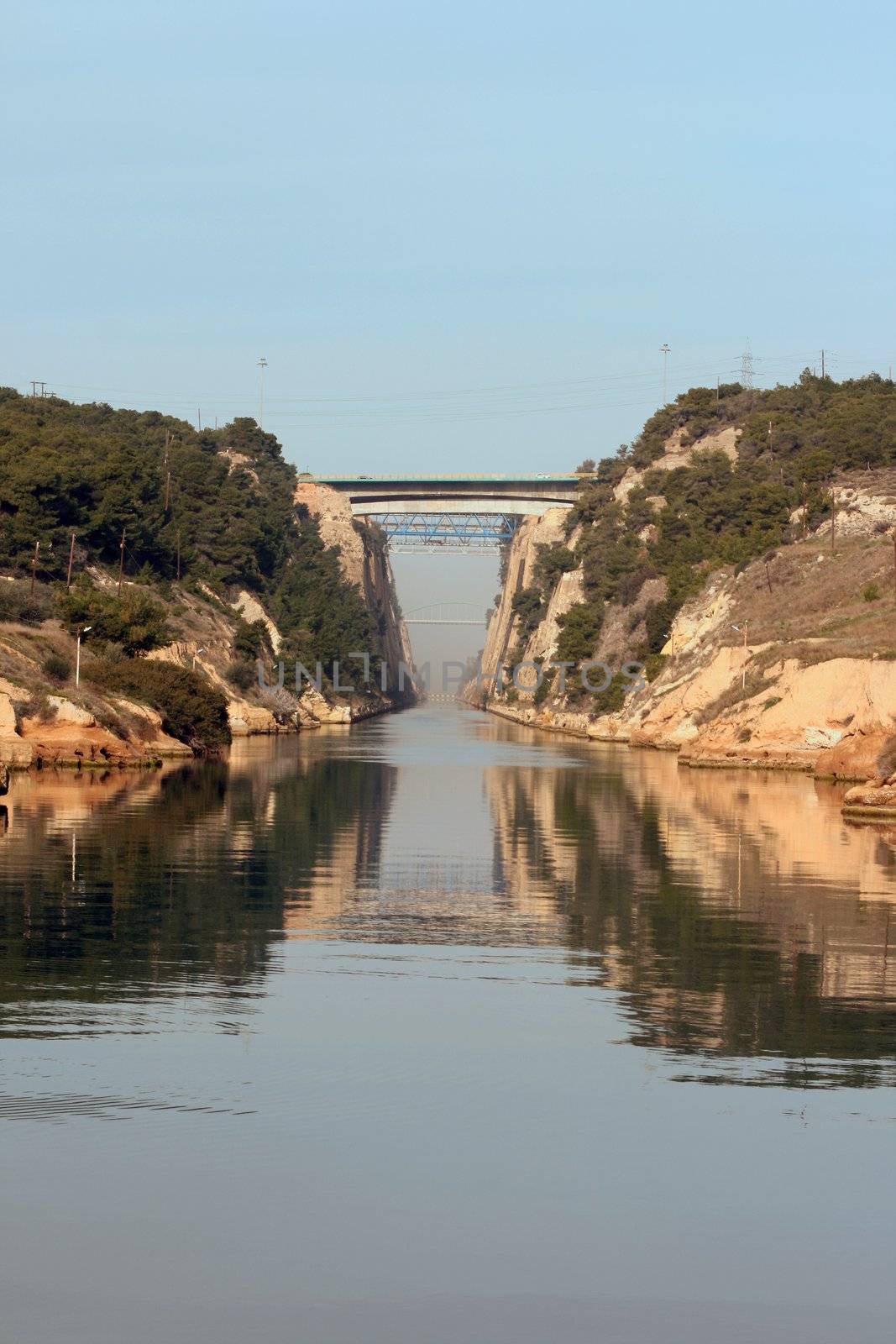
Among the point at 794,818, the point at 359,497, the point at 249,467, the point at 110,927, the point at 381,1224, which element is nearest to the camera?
the point at 381,1224

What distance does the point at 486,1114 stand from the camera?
445 inches

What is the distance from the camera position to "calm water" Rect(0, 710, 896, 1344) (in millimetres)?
8031

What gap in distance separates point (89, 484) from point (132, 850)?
61188mm

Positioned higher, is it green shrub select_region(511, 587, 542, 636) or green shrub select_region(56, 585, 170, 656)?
green shrub select_region(511, 587, 542, 636)

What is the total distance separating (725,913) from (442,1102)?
32.5ft

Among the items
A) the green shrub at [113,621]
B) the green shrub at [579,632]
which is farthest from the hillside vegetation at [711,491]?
the green shrub at [113,621]

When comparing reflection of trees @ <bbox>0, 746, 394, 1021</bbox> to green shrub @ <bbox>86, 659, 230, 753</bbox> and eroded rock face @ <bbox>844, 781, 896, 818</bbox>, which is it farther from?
green shrub @ <bbox>86, 659, 230, 753</bbox>

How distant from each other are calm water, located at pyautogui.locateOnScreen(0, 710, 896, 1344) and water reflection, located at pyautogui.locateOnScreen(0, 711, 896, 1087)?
8 centimetres

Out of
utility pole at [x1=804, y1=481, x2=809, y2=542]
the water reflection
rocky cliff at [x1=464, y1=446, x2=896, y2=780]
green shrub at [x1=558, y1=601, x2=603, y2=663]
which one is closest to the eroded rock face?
the water reflection

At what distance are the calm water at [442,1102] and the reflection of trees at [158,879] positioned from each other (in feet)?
0.30

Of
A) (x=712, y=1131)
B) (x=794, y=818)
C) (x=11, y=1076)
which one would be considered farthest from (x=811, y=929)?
(x=794, y=818)

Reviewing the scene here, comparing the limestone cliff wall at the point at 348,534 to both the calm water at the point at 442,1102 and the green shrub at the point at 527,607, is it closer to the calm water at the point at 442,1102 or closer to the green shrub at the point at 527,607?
the green shrub at the point at 527,607

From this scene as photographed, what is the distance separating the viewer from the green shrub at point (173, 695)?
194 ft

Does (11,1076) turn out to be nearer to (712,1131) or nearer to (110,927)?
(712,1131)
